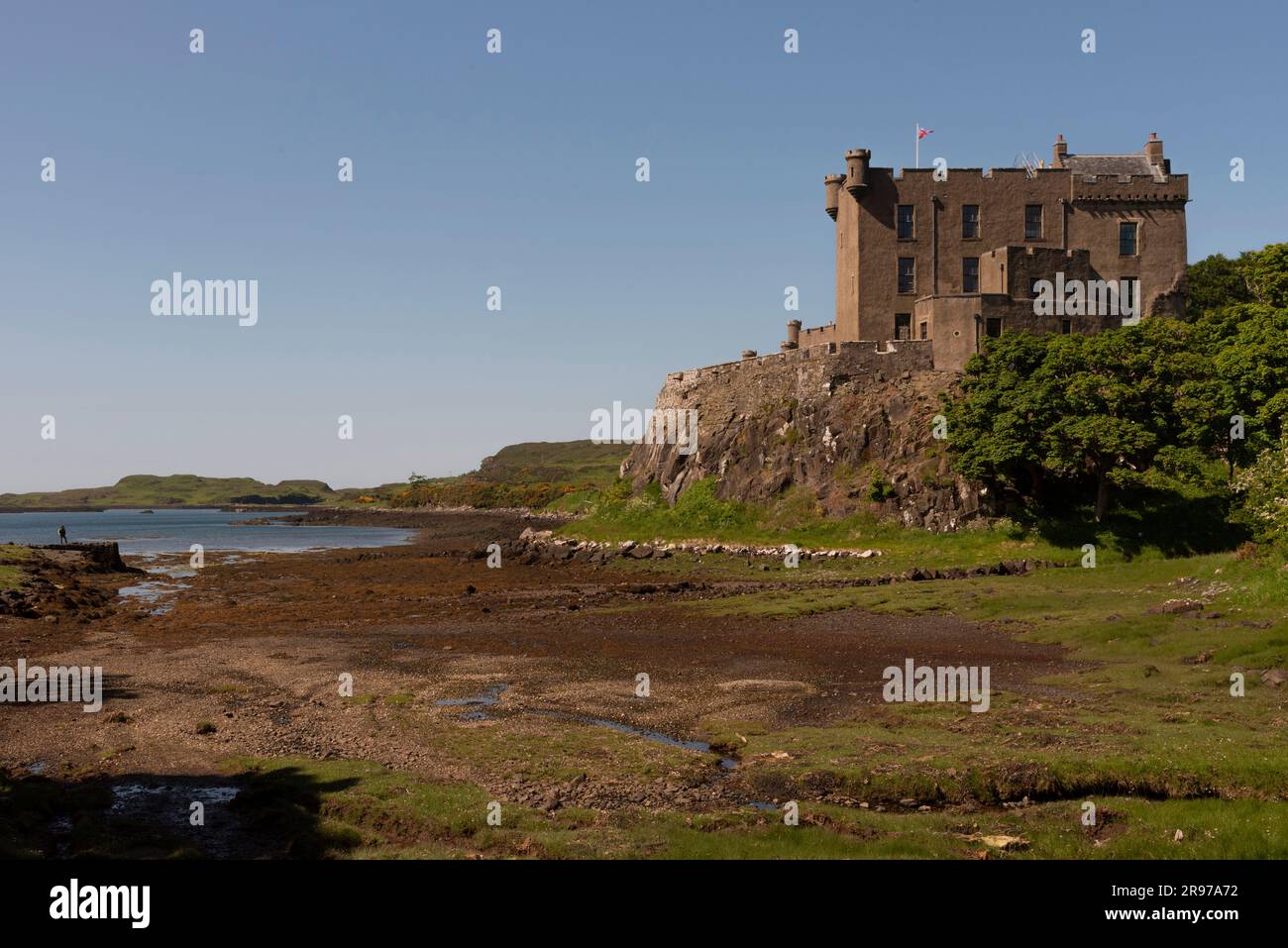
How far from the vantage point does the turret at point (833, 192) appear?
75938 millimetres

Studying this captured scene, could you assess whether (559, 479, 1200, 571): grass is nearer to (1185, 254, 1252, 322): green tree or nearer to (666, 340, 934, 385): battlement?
(666, 340, 934, 385): battlement

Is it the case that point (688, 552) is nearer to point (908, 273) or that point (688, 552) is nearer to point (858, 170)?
point (908, 273)

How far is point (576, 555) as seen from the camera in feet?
236

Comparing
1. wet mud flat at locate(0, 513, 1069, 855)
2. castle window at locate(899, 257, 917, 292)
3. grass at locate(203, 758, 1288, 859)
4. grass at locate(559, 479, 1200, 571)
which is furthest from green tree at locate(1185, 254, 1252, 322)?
grass at locate(203, 758, 1288, 859)

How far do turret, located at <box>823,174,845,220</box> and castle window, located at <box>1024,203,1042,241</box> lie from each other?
14.3 m

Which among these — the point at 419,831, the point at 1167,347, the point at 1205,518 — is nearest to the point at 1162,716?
the point at 419,831

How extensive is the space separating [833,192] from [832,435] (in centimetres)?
2170

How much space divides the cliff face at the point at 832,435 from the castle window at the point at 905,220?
8.63 meters

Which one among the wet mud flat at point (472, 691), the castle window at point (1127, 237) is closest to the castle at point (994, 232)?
the castle window at point (1127, 237)

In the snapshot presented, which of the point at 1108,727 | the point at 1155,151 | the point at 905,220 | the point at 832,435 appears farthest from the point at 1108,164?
the point at 1108,727

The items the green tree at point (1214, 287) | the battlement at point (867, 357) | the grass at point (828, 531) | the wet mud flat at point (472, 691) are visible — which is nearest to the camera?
the wet mud flat at point (472, 691)

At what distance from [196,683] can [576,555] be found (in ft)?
140

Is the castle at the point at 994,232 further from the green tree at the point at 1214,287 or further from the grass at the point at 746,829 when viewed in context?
the grass at the point at 746,829
